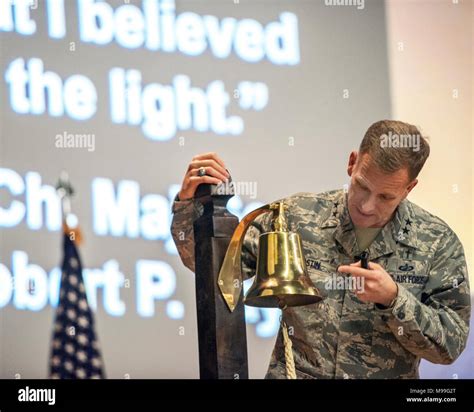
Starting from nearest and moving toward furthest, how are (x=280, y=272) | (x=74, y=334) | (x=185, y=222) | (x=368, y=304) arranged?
(x=280, y=272) → (x=185, y=222) → (x=368, y=304) → (x=74, y=334)

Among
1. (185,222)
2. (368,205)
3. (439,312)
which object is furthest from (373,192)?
(185,222)

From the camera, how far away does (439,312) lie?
3113 millimetres

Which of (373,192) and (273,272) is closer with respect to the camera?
(273,272)

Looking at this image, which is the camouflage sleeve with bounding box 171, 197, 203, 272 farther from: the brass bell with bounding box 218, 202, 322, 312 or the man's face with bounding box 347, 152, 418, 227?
the man's face with bounding box 347, 152, 418, 227

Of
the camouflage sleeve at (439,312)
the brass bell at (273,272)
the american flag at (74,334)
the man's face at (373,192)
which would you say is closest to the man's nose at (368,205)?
the man's face at (373,192)

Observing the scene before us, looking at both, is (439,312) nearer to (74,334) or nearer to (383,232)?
(383,232)

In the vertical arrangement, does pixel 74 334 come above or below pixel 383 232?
below

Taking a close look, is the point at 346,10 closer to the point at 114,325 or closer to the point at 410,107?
the point at 410,107

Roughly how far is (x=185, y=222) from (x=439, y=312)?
0.76m

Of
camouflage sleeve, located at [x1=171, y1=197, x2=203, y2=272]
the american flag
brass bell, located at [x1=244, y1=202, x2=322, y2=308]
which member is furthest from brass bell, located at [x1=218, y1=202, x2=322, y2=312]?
the american flag

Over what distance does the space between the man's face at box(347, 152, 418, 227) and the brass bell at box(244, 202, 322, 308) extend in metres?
0.46

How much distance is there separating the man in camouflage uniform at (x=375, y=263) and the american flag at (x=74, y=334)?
0.84 metres

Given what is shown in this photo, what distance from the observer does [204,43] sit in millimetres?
3969
